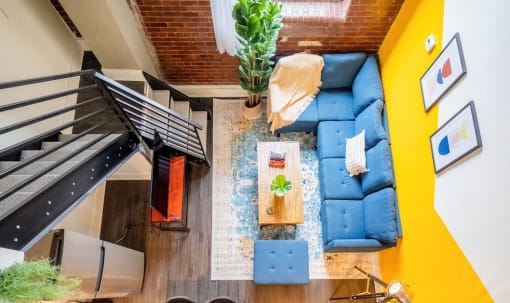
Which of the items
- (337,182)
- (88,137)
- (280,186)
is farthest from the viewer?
(337,182)

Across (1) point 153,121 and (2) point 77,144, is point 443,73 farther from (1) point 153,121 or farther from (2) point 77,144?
(2) point 77,144

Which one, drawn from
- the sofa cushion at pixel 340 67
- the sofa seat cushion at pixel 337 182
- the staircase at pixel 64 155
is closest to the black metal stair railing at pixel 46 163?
the staircase at pixel 64 155

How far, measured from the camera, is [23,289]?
139cm

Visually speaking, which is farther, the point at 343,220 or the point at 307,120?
the point at 307,120

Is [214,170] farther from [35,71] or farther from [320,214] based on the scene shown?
[35,71]

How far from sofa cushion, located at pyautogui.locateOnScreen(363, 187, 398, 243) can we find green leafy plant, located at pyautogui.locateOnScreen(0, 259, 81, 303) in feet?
8.54

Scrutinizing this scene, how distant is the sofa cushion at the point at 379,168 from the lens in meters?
3.17

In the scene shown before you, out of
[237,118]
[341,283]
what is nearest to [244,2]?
[237,118]

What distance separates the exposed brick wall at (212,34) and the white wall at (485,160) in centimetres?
108

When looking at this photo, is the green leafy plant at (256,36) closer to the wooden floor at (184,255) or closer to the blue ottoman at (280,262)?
the wooden floor at (184,255)

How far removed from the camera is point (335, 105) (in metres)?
3.91

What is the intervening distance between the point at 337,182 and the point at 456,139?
1377 mm

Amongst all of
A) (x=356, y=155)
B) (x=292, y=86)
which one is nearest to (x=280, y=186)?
(x=356, y=155)

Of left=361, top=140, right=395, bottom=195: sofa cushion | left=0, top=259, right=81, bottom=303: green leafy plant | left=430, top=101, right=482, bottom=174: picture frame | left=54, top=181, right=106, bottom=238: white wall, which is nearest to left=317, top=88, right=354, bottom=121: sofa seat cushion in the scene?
left=361, top=140, right=395, bottom=195: sofa cushion
